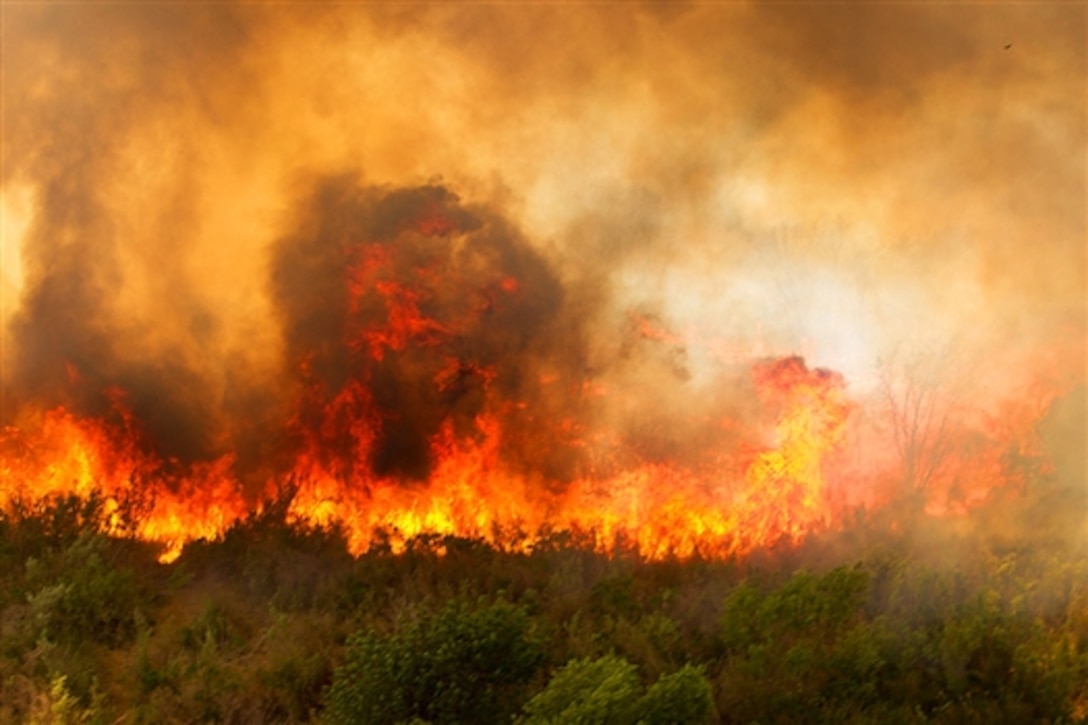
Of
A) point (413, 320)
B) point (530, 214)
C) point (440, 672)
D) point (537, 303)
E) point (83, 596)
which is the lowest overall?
point (440, 672)

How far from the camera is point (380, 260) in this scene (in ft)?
49.3

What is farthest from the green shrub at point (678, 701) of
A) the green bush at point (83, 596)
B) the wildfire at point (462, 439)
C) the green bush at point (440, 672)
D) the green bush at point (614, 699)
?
the wildfire at point (462, 439)

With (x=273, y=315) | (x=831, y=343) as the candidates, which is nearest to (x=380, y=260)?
(x=273, y=315)

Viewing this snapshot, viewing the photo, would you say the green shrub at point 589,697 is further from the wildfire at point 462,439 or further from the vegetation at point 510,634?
the wildfire at point 462,439

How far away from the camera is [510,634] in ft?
25.6

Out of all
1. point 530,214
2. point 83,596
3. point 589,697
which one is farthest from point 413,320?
point 589,697

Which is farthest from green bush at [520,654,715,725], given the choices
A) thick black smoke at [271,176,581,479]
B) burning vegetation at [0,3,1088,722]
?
thick black smoke at [271,176,581,479]

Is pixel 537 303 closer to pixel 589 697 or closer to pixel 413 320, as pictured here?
pixel 413 320

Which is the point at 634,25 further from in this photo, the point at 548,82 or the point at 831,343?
the point at 831,343

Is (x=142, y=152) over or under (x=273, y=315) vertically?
over

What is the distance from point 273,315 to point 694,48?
8044 mm

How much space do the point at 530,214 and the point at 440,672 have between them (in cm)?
971

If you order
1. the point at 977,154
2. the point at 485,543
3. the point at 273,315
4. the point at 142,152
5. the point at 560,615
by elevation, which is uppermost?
the point at 142,152

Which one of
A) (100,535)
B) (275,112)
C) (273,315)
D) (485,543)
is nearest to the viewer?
(100,535)
